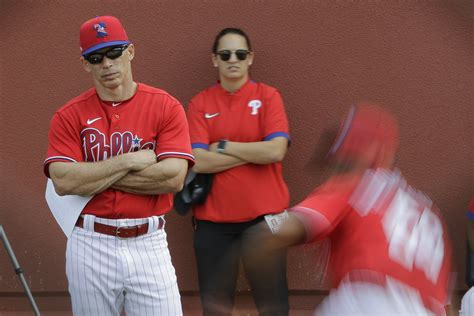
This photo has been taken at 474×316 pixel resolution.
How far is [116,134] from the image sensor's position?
4.46 m

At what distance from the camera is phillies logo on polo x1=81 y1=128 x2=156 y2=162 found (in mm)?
4469

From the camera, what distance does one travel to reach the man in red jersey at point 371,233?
10.00ft

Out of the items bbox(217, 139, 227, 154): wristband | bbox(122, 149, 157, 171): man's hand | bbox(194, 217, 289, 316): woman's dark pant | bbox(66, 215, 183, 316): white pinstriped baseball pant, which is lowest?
bbox(194, 217, 289, 316): woman's dark pant

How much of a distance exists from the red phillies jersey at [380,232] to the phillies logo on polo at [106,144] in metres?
1.53

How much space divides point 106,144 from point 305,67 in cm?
233

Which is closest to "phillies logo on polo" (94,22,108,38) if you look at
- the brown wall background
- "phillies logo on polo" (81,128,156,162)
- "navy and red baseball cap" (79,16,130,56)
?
"navy and red baseball cap" (79,16,130,56)

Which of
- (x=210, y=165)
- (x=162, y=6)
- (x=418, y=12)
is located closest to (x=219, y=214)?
(x=210, y=165)

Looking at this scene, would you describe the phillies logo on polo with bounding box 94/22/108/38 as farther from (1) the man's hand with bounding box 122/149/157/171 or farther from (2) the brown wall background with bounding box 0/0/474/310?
(2) the brown wall background with bounding box 0/0/474/310

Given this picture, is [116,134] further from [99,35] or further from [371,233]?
[371,233]

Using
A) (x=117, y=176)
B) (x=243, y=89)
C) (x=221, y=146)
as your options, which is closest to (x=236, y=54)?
(x=243, y=89)

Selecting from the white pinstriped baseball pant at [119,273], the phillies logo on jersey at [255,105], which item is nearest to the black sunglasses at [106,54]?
the white pinstriped baseball pant at [119,273]

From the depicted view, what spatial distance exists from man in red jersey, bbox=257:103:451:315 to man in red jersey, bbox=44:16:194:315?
1.35 m

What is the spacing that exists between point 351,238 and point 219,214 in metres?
2.57

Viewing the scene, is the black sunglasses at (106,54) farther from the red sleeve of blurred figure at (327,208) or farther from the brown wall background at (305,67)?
the brown wall background at (305,67)
